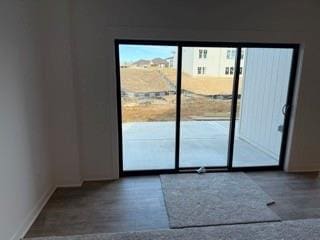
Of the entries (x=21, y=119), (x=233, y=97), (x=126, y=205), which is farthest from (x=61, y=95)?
(x=233, y=97)

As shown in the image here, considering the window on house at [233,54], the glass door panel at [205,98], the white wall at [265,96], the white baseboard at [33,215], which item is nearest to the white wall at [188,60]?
the glass door panel at [205,98]

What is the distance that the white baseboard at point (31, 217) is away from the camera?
240 centimetres

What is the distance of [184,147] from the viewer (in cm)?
446

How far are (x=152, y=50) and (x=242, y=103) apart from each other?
2304mm

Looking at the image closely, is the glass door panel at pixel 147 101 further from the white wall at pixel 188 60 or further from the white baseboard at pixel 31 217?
the white baseboard at pixel 31 217

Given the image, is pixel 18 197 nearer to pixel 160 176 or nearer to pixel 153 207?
→ pixel 153 207

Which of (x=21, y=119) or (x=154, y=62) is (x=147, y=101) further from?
(x=21, y=119)

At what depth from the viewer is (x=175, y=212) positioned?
283 centimetres

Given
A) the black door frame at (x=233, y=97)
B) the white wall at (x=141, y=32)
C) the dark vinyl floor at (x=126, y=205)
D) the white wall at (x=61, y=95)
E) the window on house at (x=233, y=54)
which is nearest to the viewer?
the dark vinyl floor at (x=126, y=205)

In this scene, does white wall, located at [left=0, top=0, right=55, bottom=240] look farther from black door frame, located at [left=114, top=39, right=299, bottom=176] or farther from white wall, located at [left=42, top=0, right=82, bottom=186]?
black door frame, located at [left=114, top=39, right=299, bottom=176]

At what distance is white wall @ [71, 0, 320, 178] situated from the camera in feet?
10.5

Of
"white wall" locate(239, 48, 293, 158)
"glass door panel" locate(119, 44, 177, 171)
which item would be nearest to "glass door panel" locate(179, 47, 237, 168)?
"glass door panel" locate(119, 44, 177, 171)

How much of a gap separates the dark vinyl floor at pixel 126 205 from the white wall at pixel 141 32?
0.43 m

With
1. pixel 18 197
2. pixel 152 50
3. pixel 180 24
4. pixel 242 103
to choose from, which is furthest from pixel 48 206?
pixel 242 103
